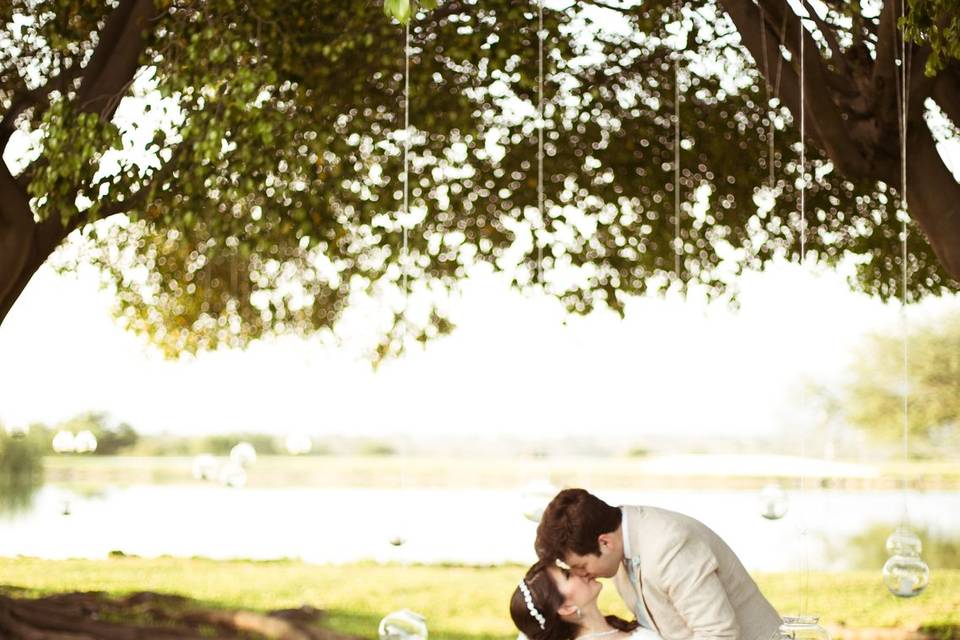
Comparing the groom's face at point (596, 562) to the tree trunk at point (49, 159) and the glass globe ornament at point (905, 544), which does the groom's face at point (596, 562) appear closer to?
the glass globe ornament at point (905, 544)

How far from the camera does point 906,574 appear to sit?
382 centimetres

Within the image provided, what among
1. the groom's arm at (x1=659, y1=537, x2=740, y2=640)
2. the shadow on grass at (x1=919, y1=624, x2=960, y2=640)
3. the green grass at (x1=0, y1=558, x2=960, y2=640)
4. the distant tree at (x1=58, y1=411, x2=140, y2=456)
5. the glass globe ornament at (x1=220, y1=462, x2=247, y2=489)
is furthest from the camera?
the distant tree at (x1=58, y1=411, x2=140, y2=456)

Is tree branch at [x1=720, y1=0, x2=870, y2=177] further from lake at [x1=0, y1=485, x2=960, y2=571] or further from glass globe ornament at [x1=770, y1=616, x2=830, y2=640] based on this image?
lake at [x1=0, y1=485, x2=960, y2=571]

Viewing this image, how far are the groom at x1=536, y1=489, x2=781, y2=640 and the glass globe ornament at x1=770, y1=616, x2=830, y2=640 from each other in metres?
0.21

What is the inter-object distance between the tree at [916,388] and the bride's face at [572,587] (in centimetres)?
1239

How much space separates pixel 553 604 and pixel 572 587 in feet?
0.21

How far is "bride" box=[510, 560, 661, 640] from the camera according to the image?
113 inches

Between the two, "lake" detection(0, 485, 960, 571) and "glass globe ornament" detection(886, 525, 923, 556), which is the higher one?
"glass globe ornament" detection(886, 525, 923, 556)

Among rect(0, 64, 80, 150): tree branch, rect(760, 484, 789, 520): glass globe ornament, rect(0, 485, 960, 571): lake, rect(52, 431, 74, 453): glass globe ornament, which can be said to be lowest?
rect(0, 485, 960, 571): lake

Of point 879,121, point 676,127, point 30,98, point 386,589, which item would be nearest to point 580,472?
point 386,589

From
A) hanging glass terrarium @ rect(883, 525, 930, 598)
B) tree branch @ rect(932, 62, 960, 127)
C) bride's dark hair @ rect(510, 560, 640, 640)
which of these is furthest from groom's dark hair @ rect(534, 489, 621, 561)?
tree branch @ rect(932, 62, 960, 127)

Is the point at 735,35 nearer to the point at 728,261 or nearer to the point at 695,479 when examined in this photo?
the point at 728,261

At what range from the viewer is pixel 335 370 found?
10.1 meters

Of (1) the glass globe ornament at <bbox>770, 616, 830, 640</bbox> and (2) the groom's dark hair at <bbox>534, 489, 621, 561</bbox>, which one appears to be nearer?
(2) the groom's dark hair at <bbox>534, 489, 621, 561</bbox>
